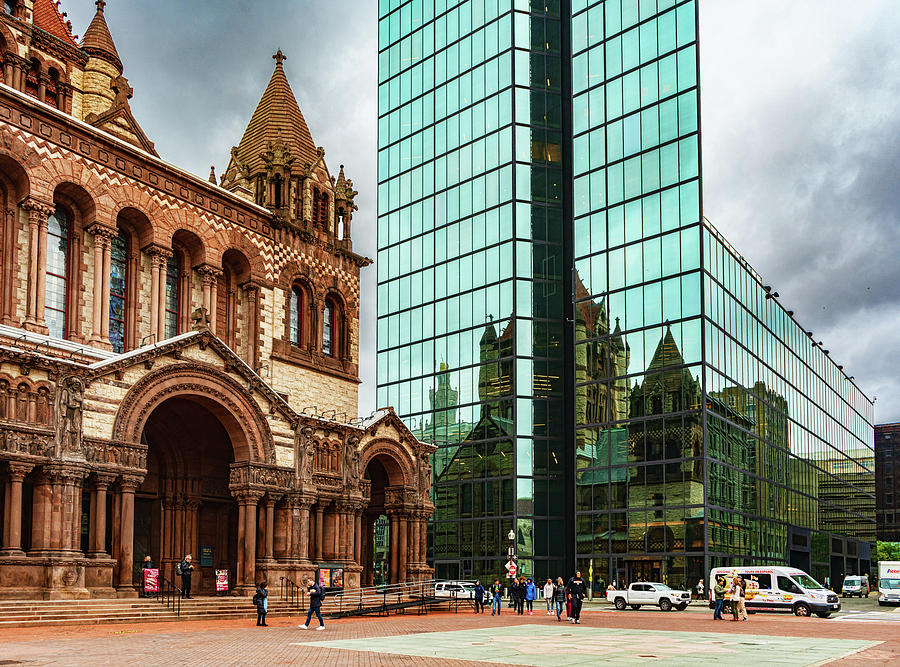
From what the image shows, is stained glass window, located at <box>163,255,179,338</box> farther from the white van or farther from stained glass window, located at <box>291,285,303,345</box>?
the white van

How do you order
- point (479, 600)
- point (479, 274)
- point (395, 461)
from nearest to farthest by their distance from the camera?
point (479, 600) < point (395, 461) < point (479, 274)

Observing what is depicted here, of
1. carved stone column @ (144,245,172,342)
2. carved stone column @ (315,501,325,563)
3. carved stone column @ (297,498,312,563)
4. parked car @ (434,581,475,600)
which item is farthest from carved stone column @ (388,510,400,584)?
carved stone column @ (144,245,172,342)

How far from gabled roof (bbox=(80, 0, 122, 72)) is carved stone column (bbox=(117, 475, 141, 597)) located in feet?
79.8

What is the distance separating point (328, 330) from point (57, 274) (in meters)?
16.1

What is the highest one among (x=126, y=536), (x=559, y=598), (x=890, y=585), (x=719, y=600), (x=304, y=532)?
(x=126, y=536)

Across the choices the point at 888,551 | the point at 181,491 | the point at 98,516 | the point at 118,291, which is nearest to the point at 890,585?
the point at 181,491

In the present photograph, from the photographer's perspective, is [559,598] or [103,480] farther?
[559,598]

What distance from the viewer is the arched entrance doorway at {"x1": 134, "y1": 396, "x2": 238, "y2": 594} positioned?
1570 inches

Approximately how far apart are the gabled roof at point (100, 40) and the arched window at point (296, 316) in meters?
14.6

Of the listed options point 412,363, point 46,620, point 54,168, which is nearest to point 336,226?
point 54,168

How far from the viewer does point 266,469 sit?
3916 centimetres

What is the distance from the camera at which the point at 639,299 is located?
6291cm

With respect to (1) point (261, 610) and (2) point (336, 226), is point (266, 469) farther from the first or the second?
(2) point (336, 226)

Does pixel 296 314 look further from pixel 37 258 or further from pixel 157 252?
pixel 37 258
